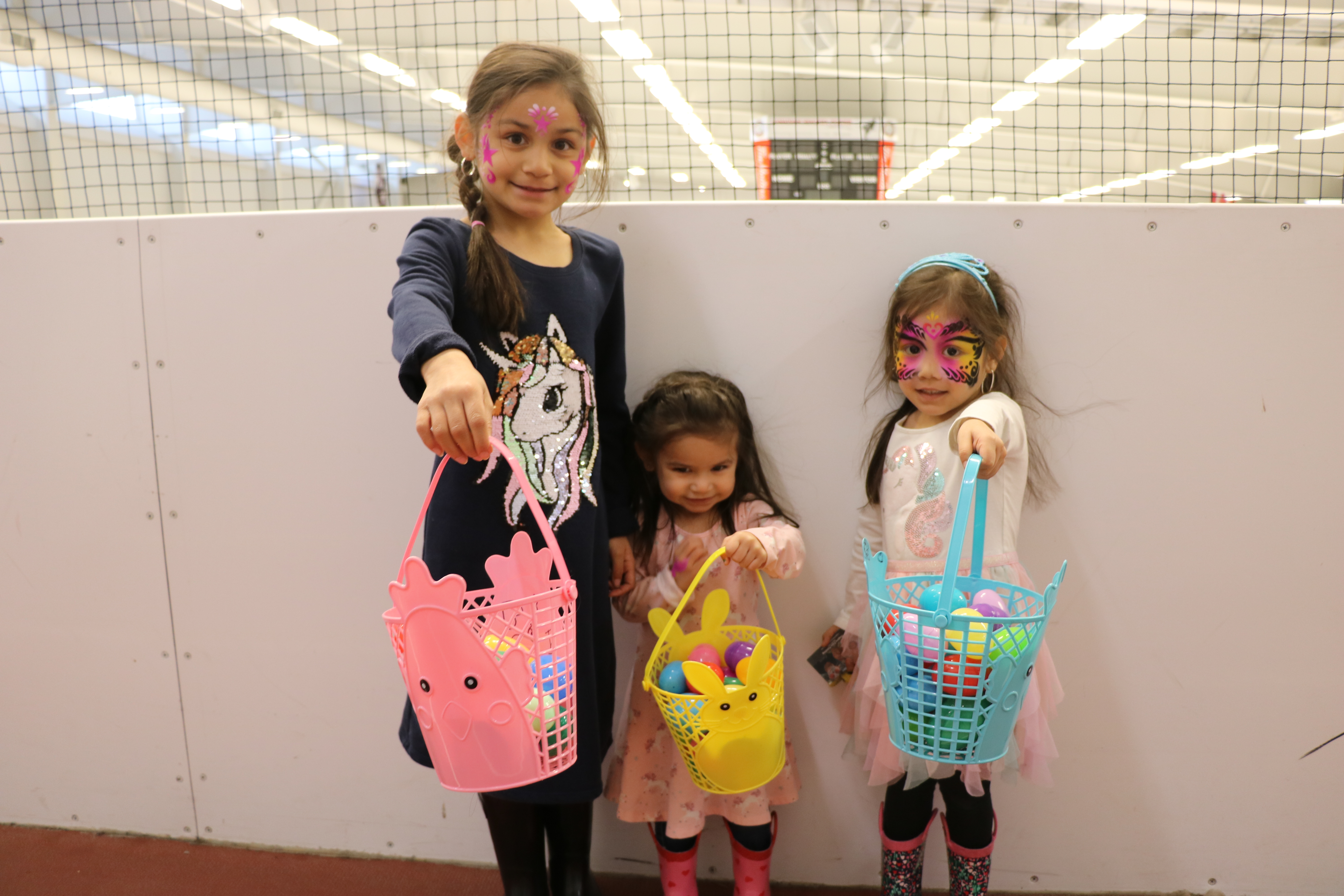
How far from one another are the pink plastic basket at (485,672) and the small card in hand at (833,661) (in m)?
0.69

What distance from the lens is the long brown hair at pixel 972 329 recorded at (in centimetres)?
147

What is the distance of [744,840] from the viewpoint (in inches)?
Answer: 64.8

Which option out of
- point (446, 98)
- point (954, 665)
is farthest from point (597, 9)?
point (954, 665)

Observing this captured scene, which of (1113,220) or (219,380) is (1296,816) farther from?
(219,380)

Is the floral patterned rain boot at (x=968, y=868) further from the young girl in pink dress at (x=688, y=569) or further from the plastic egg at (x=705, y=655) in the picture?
the plastic egg at (x=705, y=655)

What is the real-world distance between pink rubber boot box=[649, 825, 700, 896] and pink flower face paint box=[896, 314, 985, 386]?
39.6 inches

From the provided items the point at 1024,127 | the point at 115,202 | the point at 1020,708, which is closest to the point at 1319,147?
the point at 1024,127

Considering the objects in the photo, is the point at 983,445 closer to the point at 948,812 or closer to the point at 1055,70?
the point at 948,812

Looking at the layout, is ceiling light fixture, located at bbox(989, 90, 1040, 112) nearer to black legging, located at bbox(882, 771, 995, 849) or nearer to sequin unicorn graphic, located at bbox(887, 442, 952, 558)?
sequin unicorn graphic, located at bbox(887, 442, 952, 558)

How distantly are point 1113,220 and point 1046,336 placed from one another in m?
0.25

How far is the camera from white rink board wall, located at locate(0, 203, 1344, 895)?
5.35ft

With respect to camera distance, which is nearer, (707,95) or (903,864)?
(903,864)

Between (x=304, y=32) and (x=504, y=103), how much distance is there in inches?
211

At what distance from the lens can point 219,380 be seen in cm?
182
